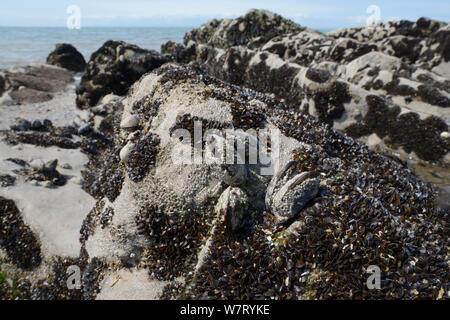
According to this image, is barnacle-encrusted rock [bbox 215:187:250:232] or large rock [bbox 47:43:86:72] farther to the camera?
large rock [bbox 47:43:86:72]

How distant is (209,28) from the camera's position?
34531 millimetres

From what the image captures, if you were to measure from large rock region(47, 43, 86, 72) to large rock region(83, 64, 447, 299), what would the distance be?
26382mm

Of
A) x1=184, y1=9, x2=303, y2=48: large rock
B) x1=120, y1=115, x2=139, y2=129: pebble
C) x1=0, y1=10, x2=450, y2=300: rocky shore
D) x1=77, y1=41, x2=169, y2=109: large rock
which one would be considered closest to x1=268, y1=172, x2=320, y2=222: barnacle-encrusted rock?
x1=0, y1=10, x2=450, y2=300: rocky shore

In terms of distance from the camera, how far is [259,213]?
4406 millimetres

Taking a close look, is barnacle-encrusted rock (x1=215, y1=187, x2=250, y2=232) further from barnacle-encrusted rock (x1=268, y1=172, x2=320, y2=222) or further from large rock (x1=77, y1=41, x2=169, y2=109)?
large rock (x1=77, y1=41, x2=169, y2=109)

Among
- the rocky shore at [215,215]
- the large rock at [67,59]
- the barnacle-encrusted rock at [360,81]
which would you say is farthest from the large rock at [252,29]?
the rocky shore at [215,215]

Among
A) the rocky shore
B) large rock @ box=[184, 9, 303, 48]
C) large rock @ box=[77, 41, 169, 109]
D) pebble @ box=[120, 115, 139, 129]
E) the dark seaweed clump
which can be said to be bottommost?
the dark seaweed clump

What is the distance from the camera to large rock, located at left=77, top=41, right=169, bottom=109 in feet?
44.4

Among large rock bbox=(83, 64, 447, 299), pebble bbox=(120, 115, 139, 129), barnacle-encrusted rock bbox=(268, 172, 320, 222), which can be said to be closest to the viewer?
large rock bbox=(83, 64, 447, 299)

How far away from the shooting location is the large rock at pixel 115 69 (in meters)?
Answer: 13.5

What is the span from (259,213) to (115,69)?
1197 centimetres

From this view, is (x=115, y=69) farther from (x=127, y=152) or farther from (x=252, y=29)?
(x=252, y=29)

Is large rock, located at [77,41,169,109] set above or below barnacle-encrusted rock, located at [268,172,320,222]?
above

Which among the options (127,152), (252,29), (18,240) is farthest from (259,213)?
(252,29)
